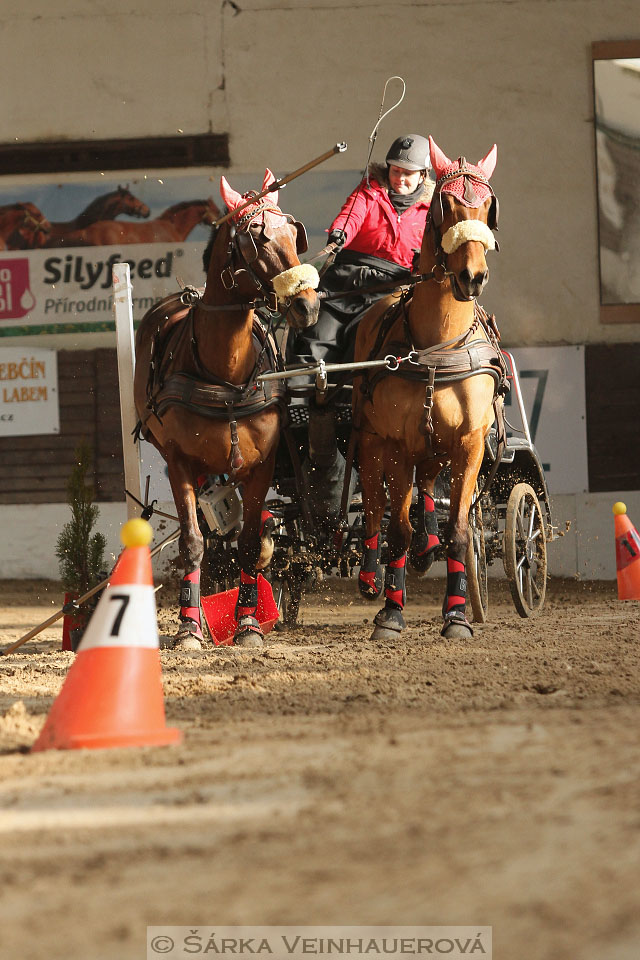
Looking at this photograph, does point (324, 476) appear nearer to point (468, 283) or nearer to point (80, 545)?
point (468, 283)

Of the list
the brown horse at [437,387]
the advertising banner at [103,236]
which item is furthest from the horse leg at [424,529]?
the advertising banner at [103,236]

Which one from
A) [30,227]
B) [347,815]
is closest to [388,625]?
[347,815]

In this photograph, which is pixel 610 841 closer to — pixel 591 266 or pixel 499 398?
pixel 499 398

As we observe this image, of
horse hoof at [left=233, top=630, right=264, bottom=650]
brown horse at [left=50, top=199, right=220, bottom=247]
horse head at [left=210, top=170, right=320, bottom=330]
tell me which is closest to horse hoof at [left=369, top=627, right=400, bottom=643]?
horse hoof at [left=233, top=630, right=264, bottom=650]

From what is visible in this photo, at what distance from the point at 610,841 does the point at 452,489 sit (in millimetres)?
3774

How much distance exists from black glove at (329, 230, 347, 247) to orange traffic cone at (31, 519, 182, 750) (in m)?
2.91

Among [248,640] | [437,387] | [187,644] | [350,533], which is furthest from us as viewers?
[350,533]

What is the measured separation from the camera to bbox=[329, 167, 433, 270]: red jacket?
6.49 meters

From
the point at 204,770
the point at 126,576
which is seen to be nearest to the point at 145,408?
the point at 126,576

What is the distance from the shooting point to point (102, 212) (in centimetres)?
1177

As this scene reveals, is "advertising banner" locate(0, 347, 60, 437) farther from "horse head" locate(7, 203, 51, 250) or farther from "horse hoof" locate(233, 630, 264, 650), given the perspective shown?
"horse hoof" locate(233, 630, 264, 650)

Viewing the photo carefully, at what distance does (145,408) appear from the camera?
258 inches

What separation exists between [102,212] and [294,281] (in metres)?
6.84

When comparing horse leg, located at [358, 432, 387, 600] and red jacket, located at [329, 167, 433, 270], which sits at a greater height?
red jacket, located at [329, 167, 433, 270]
